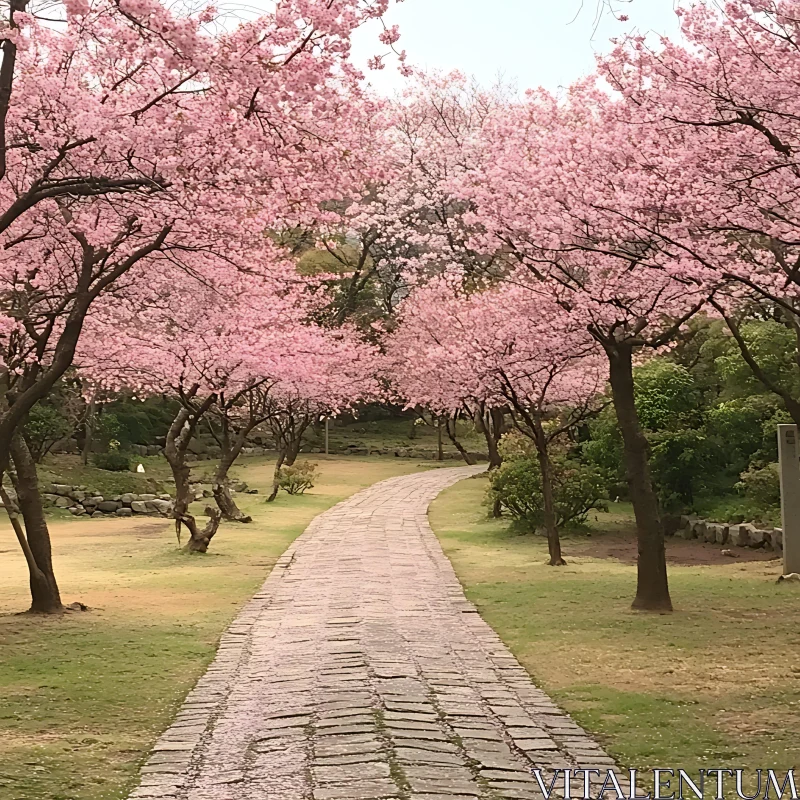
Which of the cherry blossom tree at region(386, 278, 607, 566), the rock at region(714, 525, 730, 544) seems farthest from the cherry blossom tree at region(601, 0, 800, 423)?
the rock at region(714, 525, 730, 544)

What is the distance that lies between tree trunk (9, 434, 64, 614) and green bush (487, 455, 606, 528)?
9806 mm

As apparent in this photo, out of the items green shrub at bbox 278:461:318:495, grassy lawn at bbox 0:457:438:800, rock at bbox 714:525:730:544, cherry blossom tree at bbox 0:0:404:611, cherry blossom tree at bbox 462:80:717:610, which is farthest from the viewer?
green shrub at bbox 278:461:318:495

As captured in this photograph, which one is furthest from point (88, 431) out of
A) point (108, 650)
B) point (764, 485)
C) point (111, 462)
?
point (108, 650)

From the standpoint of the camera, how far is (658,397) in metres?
19.3

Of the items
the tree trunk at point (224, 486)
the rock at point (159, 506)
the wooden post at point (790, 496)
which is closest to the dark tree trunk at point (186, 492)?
the tree trunk at point (224, 486)

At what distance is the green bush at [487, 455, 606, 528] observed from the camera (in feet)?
59.2

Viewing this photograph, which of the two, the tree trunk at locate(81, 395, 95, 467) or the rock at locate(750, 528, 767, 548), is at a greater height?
the tree trunk at locate(81, 395, 95, 467)

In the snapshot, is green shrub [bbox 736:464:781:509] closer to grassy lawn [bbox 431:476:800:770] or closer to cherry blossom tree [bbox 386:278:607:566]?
grassy lawn [bbox 431:476:800:770]

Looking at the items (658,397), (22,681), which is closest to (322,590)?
(22,681)

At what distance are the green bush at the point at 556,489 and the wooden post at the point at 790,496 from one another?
5.59 m

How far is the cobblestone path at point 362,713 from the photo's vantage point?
15.2 feet

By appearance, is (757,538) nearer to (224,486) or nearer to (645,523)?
(645,523)

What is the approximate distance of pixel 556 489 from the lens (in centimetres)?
1806

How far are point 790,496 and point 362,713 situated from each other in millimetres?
8466
